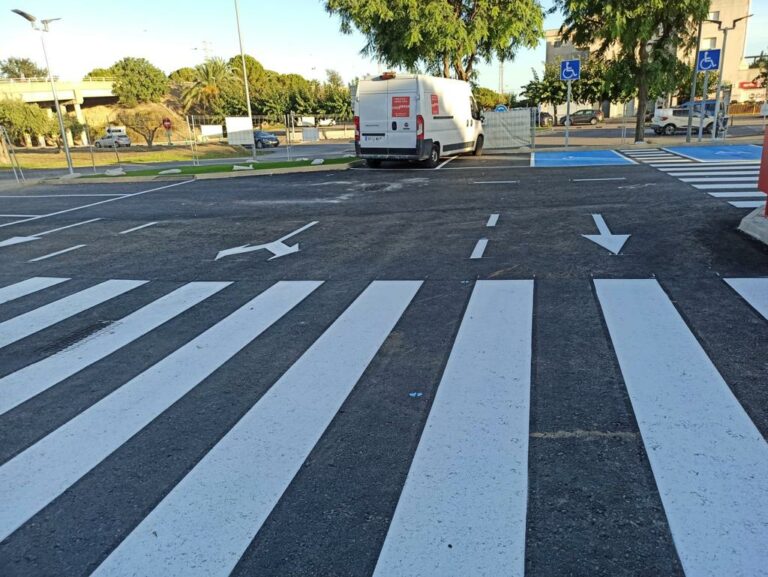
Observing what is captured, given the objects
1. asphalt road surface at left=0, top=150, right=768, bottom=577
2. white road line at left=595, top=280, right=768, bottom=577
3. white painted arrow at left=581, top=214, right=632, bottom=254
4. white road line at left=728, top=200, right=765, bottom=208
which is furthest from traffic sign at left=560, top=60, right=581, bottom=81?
white road line at left=595, top=280, right=768, bottom=577

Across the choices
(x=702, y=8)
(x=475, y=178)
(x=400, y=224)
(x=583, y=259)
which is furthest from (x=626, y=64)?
(x=583, y=259)

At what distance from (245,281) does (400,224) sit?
3.91 meters

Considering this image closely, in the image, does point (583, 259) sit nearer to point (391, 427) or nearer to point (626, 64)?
point (391, 427)

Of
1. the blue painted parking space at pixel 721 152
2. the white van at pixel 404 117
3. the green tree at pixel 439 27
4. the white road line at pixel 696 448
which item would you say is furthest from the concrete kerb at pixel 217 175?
the white road line at pixel 696 448

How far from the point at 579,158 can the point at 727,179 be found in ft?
26.6

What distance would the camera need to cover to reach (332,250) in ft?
27.3

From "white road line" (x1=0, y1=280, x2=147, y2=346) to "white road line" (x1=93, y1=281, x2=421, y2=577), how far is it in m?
3.13

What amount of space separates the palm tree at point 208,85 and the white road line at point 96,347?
75.8 meters

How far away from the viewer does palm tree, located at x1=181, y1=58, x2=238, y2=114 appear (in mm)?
76375

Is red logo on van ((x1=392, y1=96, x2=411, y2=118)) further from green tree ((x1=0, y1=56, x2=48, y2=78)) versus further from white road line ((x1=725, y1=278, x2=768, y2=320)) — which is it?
green tree ((x1=0, y1=56, x2=48, y2=78))

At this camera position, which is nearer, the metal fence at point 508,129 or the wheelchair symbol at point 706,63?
the wheelchair symbol at point 706,63

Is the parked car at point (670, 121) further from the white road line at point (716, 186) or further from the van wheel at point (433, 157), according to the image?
the white road line at point (716, 186)

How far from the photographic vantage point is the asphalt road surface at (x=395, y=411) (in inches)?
99.2

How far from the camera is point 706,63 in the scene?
22.6m
